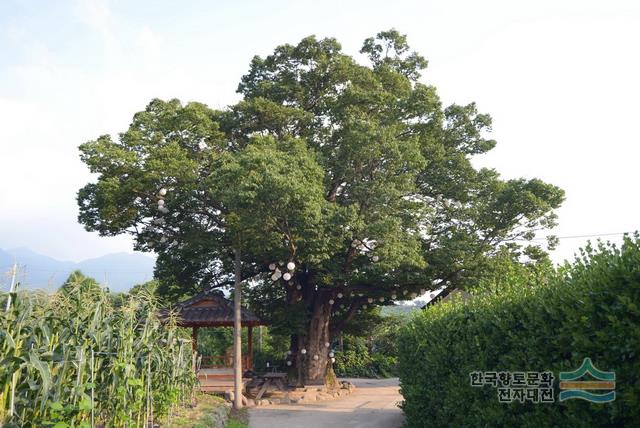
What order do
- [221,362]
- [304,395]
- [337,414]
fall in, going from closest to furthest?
[337,414] → [304,395] → [221,362]

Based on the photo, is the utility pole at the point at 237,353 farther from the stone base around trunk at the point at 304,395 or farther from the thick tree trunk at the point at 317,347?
the thick tree trunk at the point at 317,347

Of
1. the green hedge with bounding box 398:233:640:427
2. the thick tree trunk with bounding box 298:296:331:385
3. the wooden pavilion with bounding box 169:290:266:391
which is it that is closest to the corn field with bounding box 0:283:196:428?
the green hedge with bounding box 398:233:640:427

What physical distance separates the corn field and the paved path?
231 inches

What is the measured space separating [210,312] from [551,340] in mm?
14979

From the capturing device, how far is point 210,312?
18.3 metres

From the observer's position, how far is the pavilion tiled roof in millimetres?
17922

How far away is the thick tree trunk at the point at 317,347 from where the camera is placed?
18625 mm

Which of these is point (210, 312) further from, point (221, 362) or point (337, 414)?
point (337, 414)

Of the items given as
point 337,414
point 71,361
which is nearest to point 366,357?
point 337,414

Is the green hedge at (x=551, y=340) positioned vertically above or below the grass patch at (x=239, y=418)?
above

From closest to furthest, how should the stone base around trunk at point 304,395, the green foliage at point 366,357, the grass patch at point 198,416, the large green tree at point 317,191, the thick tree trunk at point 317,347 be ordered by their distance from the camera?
the grass patch at point 198,416
the large green tree at point 317,191
the stone base around trunk at point 304,395
the thick tree trunk at point 317,347
the green foliage at point 366,357

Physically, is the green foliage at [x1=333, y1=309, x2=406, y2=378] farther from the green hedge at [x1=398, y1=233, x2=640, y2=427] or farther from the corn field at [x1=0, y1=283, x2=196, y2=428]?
the corn field at [x1=0, y1=283, x2=196, y2=428]

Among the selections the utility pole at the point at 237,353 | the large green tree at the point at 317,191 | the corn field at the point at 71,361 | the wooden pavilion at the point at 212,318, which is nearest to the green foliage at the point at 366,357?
the large green tree at the point at 317,191

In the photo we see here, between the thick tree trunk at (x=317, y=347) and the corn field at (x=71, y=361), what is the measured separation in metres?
11.3
